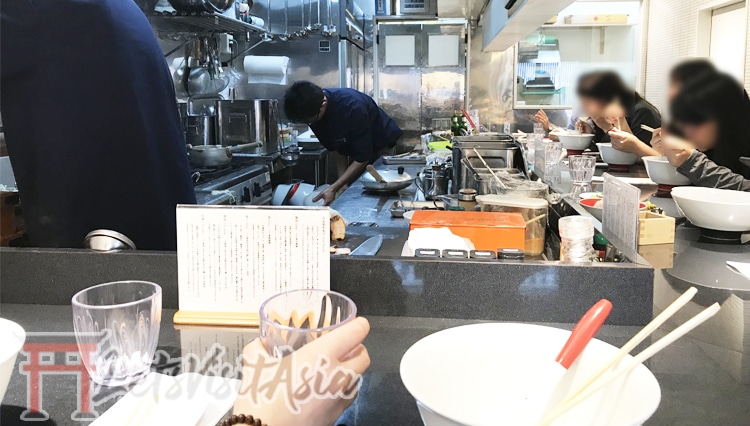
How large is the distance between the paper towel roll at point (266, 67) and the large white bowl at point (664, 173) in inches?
152

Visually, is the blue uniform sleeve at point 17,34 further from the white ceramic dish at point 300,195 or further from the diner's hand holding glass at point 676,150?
the white ceramic dish at point 300,195

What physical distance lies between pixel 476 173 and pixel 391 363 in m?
1.39

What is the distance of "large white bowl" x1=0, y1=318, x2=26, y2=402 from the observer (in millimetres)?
577

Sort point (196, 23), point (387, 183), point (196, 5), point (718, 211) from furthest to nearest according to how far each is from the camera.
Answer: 1. point (196, 23)
2. point (196, 5)
3. point (387, 183)
4. point (718, 211)

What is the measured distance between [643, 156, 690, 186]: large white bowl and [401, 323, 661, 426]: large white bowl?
1.71m

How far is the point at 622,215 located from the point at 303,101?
9.26 ft

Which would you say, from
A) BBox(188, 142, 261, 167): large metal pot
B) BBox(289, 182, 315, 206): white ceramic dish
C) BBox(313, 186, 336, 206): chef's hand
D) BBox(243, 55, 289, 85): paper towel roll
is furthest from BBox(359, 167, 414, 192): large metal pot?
BBox(243, 55, 289, 85): paper towel roll

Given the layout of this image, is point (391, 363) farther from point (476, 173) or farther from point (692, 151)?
point (692, 151)

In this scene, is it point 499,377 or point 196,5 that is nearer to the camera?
point 499,377

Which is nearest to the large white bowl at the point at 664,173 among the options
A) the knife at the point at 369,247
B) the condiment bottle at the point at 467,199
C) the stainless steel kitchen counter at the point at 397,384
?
the condiment bottle at the point at 467,199

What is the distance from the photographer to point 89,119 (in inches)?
54.9

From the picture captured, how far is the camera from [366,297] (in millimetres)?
959

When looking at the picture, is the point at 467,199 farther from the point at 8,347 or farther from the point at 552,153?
the point at 8,347

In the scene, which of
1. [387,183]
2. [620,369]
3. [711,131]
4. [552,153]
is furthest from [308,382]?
[387,183]
